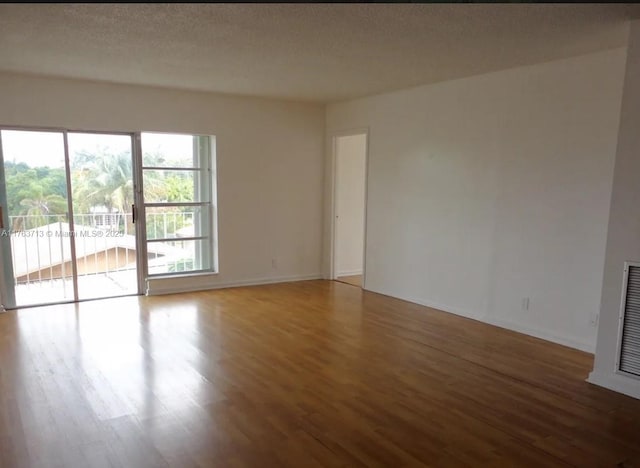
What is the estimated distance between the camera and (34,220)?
5.13 m

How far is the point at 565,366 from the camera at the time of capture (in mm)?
3605

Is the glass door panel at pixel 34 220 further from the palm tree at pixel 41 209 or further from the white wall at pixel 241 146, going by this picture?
the white wall at pixel 241 146

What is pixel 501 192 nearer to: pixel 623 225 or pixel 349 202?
pixel 623 225

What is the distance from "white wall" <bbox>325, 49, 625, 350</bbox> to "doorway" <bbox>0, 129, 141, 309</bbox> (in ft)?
10.4

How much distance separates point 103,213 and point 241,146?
76.3 inches

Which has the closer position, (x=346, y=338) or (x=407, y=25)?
(x=407, y=25)

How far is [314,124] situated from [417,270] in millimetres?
2711

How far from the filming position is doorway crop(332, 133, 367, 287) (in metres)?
6.89

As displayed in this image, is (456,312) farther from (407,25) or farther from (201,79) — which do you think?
(201,79)

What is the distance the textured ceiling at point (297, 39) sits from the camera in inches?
113

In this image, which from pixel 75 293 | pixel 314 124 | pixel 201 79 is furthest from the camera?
pixel 314 124

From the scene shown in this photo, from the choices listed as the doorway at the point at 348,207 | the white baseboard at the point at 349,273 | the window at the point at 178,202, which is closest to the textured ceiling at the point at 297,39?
the window at the point at 178,202

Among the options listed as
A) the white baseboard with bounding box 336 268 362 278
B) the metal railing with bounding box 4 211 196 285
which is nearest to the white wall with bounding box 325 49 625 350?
the white baseboard with bounding box 336 268 362 278

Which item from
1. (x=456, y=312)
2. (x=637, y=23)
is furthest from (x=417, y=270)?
(x=637, y=23)
